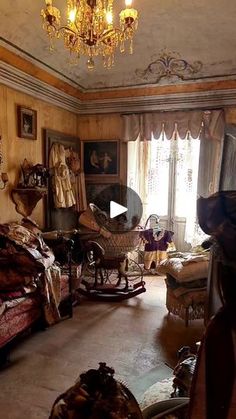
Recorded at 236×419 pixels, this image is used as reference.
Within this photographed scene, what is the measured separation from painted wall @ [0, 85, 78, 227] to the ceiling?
1.62ft

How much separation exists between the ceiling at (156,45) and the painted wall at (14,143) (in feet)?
1.62

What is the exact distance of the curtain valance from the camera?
4484mm

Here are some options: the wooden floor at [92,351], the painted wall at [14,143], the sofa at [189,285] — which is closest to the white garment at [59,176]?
the painted wall at [14,143]

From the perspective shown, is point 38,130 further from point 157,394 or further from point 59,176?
point 157,394

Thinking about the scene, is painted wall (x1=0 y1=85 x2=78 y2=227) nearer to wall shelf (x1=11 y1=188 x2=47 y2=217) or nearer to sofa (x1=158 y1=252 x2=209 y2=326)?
wall shelf (x1=11 y1=188 x2=47 y2=217)

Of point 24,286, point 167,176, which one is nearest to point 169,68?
point 167,176

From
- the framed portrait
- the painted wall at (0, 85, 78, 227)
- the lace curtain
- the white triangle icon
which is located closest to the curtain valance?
the lace curtain

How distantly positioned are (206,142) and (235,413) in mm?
4565

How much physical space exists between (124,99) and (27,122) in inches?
69.8

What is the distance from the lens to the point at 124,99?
16.1 ft

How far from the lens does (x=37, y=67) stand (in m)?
3.84

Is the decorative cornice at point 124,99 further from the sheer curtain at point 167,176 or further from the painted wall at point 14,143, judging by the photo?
the sheer curtain at point 167,176

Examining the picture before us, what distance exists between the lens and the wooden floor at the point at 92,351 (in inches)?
83.6

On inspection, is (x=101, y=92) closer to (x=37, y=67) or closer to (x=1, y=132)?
(x=37, y=67)
